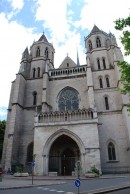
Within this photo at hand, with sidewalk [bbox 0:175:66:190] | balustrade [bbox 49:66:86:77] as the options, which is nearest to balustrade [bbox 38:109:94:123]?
sidewalk [bbox 0:175:66:190]

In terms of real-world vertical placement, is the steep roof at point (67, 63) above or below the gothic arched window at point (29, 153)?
above

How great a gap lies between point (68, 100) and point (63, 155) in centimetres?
810

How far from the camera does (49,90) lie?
27625 millimetres

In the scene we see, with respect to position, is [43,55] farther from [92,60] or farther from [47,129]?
[47,129]

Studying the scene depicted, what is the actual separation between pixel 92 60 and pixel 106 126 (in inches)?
466

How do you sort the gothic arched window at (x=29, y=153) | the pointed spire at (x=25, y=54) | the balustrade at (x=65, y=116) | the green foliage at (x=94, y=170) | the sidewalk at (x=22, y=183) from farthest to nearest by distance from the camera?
the pointed spire at (x=25, y=54) < the gothic arched window at (x=29, y=153) < the balustrade at (x=65, y=116) < the green foliage at (x=94, y=170) < the sidewalk at (x=22, y=183)

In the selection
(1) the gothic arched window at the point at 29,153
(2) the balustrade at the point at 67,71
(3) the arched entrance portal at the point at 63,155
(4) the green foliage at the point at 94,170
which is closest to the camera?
(4) the green foliage at the point at 94,170

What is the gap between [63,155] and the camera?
2255 cm

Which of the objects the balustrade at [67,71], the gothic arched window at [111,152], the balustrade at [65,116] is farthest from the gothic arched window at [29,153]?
the balustrade at [67,71]

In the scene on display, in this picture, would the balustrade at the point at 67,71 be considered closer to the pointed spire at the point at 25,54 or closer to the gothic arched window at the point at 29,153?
the pointed spire at the point at 25,54

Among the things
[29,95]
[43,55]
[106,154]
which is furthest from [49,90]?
[106,154]

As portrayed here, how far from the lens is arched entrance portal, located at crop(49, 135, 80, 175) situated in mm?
21211

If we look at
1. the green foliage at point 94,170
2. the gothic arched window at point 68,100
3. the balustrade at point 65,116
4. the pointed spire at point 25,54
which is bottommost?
the green foliage at point 94,170

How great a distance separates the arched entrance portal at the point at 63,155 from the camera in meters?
21.2
